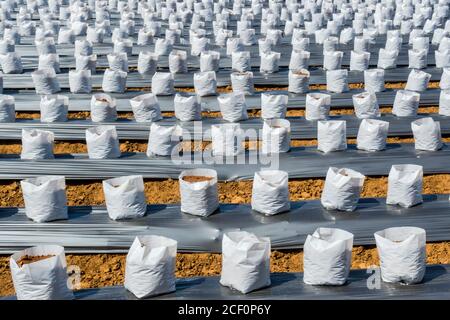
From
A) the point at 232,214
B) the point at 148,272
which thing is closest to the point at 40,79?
the point at 232,214

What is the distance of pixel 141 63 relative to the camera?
8750 millimetres

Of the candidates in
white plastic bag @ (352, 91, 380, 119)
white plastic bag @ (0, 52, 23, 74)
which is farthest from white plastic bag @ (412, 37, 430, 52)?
white plastic bag @ (0, 52, 23, 74)

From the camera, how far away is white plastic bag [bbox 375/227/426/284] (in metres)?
4.39

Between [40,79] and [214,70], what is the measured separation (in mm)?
2407

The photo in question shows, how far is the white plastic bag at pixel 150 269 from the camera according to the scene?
4.22 metres

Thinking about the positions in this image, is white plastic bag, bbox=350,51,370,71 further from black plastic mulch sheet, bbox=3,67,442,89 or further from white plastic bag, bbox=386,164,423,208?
white plastic bag, bbox=386,164,423,208

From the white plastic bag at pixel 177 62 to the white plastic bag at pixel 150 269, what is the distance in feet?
15.8

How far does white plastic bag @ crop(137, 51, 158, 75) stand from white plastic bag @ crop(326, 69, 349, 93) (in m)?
2.48

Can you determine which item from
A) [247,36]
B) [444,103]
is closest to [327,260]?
[444,103]

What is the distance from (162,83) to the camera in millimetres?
7941

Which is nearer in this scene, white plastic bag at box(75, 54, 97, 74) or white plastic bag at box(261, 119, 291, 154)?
white plastic bag at box(261, 119, 291, 154)

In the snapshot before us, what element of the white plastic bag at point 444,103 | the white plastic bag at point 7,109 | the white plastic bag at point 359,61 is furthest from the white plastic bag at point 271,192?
the white plastic bag at point 359,61

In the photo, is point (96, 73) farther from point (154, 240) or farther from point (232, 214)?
point (154, 240)
